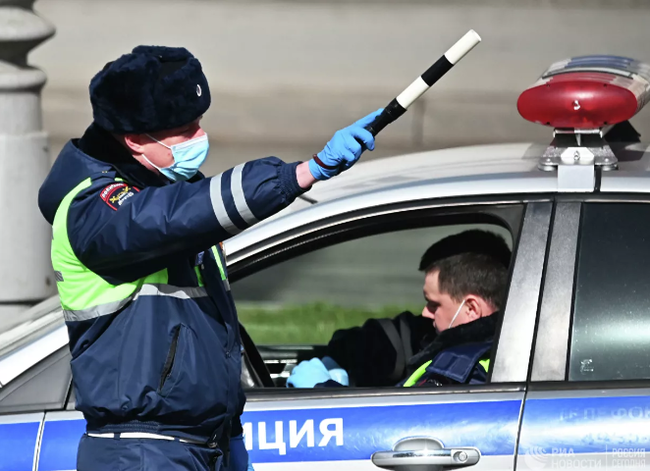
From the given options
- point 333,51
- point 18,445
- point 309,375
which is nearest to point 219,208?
point 18,445

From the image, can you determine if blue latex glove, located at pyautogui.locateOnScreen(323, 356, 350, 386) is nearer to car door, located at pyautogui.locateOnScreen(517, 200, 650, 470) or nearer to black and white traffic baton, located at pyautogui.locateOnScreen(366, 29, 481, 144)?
car door, located at pyautogui.locateOnScreen(517, 200, 650, 470)

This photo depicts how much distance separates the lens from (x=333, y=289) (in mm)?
7598

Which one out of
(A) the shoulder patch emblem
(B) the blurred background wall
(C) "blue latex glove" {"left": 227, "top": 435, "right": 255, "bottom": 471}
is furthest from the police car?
(B) the blurred background wall

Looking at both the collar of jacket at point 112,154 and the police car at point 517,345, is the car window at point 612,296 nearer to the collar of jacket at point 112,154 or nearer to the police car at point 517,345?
the police car at point 517,345

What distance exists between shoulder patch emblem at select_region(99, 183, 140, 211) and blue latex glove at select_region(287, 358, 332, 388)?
3.62ft

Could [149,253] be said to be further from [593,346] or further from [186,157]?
[593,346]

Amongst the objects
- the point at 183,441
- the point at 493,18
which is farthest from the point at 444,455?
the point at 493,18

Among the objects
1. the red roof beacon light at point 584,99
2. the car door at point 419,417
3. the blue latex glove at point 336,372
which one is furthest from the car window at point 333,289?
the car door at point 419,417

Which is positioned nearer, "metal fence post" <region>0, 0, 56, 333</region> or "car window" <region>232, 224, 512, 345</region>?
"metal fence post" <region>0, 0, 56, 333</region>

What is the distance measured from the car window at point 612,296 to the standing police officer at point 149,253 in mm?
765

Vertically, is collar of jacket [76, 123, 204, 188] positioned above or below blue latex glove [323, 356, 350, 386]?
above

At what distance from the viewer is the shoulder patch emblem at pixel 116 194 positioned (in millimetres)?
2359

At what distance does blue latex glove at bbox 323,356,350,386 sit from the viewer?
3537mm

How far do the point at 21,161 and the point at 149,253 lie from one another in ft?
11.2
